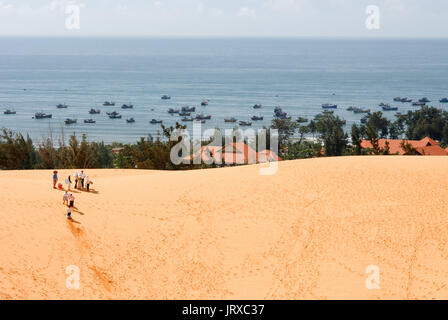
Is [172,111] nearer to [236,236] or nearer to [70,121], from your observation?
[70,121]

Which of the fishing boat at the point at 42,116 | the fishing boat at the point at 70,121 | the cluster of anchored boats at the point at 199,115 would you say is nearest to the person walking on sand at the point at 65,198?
the cluster of anchored boats at the point at 199,115

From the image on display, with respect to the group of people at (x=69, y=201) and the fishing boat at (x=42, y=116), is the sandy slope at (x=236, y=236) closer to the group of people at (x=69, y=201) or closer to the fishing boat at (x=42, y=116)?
the group of people at (x=69, y=201)

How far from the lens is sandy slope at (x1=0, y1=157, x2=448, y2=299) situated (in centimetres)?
1902

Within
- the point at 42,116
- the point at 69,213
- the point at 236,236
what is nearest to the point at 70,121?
the point at 42,116

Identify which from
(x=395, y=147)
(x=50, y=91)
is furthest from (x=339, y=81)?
(x=395, y=147)

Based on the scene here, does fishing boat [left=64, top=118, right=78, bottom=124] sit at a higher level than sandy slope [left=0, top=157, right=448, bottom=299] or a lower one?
lower

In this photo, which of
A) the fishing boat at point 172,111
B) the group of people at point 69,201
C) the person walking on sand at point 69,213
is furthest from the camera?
the fishing boat at point 172,111

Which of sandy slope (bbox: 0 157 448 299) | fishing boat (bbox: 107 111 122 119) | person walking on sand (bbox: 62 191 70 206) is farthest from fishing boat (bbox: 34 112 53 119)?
person walking on sand (bbox: 62 191 70 206)

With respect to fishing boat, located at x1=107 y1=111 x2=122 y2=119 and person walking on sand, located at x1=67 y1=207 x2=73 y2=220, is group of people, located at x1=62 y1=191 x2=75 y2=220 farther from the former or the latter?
fishing boat, located at x1=107 y1=111 x2=122 y2=119

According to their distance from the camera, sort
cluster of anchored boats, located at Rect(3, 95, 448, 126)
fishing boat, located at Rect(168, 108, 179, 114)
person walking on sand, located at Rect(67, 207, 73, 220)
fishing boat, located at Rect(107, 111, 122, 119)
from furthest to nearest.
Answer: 1. fishing boat, located at Rect(168, 108, 179, 114)
2. fishing boat, located at Rect(107, 111, 122, 119)
3. cluster of anchored boats, located at Rect(3, 95, 448, 126)
4. person walking on sand, located at Rect(67, 207, 73, 220)

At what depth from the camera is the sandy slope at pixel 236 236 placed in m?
19.0

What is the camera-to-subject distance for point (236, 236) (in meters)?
23.2

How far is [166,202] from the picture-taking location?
26328 millimetres
